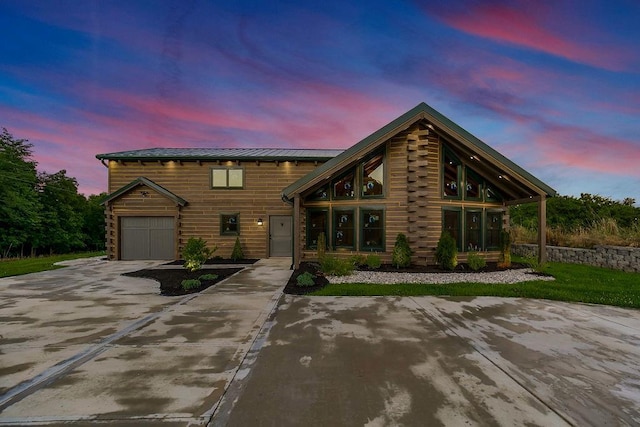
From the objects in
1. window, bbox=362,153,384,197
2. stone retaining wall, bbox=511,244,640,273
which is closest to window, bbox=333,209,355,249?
window, bbox=362,153,384,197

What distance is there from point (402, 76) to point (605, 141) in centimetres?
1382

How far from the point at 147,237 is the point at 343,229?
11082 mm

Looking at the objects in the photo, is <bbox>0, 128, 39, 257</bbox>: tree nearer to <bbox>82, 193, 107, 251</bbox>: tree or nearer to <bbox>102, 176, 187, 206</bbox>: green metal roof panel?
<bbox>82, 193, 107, 251</bbox>: tree

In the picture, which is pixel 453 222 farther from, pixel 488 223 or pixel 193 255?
pixel 193 255

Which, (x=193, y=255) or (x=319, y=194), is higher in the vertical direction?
(x=319, y=194)

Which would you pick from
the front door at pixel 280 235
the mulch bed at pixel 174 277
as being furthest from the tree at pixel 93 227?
the mulch bed at pixel 174 277

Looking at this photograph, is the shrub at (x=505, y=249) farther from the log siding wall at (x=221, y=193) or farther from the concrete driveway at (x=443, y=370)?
the log siding wall at (x=221, y=193)

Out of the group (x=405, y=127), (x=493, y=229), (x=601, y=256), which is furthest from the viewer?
(x=493, y=229)

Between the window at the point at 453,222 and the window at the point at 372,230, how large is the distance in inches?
108

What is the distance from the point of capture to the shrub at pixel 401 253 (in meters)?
10.4

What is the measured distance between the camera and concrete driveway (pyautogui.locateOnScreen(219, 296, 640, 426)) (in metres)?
2.46

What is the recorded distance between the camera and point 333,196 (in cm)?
1204

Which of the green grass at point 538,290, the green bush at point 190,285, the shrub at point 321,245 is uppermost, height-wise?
the shrub at point 321,245

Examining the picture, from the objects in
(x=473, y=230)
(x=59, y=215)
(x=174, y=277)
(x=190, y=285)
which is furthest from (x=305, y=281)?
(x=59, y=215)
